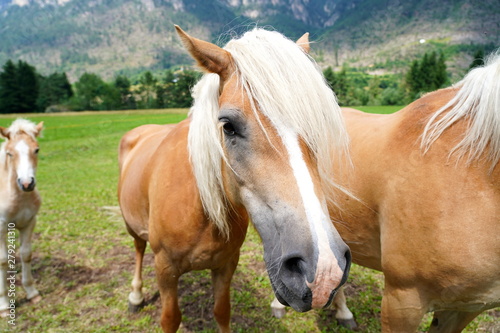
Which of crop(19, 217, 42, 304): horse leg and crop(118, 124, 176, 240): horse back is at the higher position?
crop(118, 124, 176, 240): horse back

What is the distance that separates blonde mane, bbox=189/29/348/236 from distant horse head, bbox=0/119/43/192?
120 inches

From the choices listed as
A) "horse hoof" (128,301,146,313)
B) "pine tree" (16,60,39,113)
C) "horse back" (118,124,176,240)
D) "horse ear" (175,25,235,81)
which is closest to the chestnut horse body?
"horse ear" (175,25,235,81)

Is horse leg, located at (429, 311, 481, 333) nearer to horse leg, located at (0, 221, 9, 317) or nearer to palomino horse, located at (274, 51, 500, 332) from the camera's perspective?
palomino horse, located at (274, 51, 500, 332)

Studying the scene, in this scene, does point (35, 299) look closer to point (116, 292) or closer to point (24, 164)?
point (116, 292)

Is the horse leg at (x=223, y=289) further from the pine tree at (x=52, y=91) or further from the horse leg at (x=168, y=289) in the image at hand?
the pine tree at (x=52, y=91)

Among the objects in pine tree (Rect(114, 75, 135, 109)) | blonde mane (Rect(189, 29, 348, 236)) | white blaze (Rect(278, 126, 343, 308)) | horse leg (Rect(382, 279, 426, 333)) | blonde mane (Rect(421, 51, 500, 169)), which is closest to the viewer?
white blaze (Rect(278, 126, 343, 308))

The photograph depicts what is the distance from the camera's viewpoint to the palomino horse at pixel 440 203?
1.57 m

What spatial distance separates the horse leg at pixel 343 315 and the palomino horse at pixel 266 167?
69.7 inches

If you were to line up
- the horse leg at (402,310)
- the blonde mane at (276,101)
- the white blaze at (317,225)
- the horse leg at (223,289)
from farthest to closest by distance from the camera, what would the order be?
the horse leg at (223,289)
the horse leg at (402,310)
the blonde mane at (276,101)
the white blaze at (317,225)

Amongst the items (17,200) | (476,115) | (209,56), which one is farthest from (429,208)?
(17,200)

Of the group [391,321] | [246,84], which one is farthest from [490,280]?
[246,84]

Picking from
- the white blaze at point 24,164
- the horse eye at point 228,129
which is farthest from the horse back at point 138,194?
the horse eye at point 228,129

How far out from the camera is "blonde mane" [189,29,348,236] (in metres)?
1.40

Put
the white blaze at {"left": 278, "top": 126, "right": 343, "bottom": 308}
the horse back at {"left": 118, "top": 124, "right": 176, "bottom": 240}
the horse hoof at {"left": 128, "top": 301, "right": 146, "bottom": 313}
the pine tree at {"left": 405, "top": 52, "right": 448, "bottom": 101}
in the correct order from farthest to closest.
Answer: the pine tree at {"left": 405, "top": 52, "right": 448, "bottom": 101} < the horse hoof at {"left": 128, "top": 301, "right": 146, "bottom": 313} < the horse back at {"left": 118, "top": 124, "right": 176, "bottom": 240} < the white blaze at {"left": 278, "top": 126, "right": 343, "bottom": 308}
